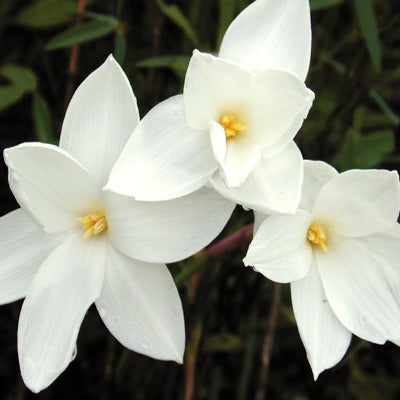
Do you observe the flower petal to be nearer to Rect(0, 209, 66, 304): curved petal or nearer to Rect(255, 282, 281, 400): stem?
Rect(0, 209, 66, 304): curved petal

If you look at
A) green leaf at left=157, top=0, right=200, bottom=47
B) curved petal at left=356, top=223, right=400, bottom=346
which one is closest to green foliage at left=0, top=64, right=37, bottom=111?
green leaf at left=157, top=0, right=200, bottom=47

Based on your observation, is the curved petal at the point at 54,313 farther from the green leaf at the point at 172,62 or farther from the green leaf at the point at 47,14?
the green leaf at the point at 47,14

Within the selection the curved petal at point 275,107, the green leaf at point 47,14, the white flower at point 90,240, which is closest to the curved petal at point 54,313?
the white flower at point 90,240

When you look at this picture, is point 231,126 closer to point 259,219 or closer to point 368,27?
point 259,219

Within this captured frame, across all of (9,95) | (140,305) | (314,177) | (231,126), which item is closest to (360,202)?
(314,177)

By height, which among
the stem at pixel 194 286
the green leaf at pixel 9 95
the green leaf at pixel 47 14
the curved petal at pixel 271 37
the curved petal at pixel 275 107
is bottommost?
the stem at pixel 194 286

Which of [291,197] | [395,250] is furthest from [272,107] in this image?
[395,250]
